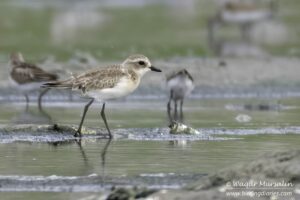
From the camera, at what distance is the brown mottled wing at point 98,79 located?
13.4 meters

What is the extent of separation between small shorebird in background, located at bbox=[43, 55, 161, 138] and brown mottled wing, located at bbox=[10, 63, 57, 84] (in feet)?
11.5

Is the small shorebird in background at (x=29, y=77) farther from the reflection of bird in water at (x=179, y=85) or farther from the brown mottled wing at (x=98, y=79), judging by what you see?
the brown mottled wing at (x=98, y=79)

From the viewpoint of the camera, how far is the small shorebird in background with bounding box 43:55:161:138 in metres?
13.4

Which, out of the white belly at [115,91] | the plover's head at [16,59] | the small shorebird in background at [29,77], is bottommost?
the white belly at [115,91]

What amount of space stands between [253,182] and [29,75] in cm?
872

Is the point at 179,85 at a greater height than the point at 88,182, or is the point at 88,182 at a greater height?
the point at 179,85

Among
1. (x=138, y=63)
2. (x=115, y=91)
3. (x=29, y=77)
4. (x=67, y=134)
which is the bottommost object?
(x=67, y=134)

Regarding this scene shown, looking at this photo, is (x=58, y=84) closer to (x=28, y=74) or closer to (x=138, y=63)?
Result: (x=138, y=63)

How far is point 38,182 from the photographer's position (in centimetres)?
991

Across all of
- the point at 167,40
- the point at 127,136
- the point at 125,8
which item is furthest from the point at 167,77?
the point at 125,8

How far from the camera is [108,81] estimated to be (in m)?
13.4

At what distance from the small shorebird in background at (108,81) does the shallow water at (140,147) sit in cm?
54

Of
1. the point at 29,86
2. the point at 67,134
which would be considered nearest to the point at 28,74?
the point at 29,86

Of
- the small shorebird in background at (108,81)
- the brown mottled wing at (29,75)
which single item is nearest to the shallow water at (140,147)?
the brown mottled wing at (29,75)
